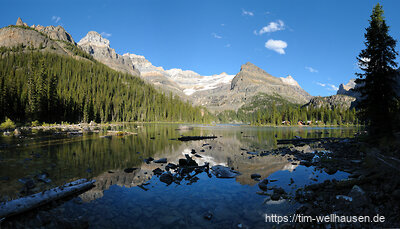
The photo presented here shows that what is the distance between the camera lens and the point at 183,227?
7.83m

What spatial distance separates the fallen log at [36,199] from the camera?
24.1ft

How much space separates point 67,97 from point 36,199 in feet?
325

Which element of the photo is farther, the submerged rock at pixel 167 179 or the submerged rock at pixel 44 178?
the submerged rock at pixel 167 179

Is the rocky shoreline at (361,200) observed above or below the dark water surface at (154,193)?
above

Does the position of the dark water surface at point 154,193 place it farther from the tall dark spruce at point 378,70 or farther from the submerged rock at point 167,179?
the tall dark spruce at point 378,70

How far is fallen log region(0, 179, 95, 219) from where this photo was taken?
735 cm

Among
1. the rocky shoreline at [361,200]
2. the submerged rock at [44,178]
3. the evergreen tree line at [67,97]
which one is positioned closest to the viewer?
the rocky shoreline at [361,200]

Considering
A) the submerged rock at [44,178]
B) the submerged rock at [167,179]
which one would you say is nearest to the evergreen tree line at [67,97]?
the submerged rock at [44,178]

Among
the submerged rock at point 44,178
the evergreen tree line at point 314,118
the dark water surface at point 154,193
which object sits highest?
the evergreen tree line at point 314,118

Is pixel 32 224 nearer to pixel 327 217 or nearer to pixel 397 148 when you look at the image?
pixel 327 217

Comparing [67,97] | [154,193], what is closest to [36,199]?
[154,193]

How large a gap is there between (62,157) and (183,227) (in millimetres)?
18700

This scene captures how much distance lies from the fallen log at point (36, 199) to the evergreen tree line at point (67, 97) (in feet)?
244

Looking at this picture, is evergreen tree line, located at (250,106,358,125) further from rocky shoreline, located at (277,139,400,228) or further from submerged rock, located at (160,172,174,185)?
submerged rock, located at (160,172,174,185)
